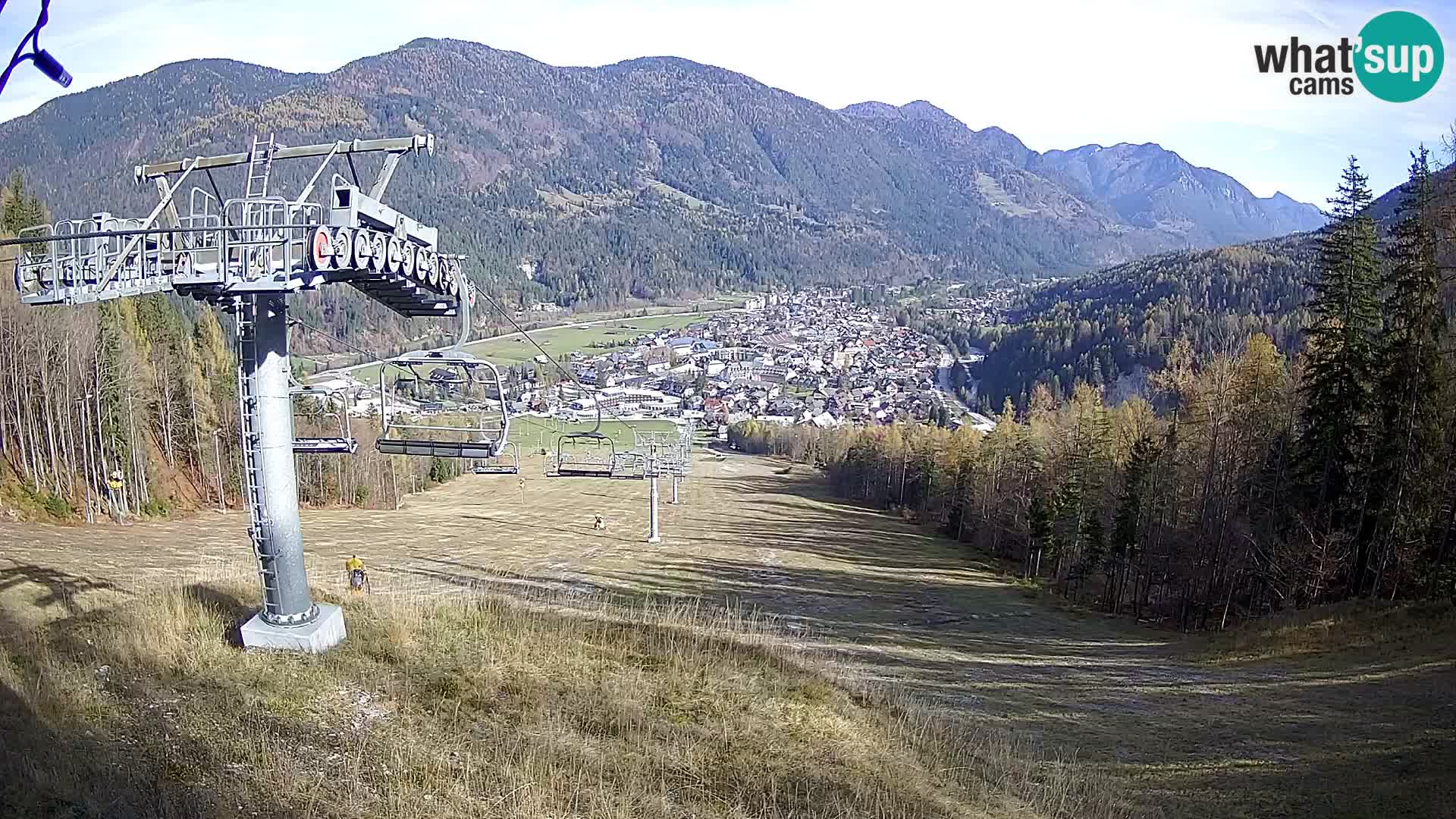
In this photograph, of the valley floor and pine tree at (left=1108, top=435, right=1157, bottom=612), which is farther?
pine tree at (left=1108, top=435, right=1157, bottom=612)

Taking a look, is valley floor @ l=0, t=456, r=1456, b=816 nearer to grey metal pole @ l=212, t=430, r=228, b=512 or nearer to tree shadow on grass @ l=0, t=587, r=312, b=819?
tree shadow on grass @ l=0, t=587, r=312, b=819

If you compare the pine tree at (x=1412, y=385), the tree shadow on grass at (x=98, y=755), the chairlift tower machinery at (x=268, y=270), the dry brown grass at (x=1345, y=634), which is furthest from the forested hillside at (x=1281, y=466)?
the tree shadow on grass at (x=98, y=755)

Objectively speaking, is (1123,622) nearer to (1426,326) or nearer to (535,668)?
(1426,326)

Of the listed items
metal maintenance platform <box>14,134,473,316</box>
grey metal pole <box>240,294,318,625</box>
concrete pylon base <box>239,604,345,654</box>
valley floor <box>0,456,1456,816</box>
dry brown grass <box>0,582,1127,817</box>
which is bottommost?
valley floor <box>0,456,1456,816</box>

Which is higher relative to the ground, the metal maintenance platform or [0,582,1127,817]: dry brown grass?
the metal maintenance platform

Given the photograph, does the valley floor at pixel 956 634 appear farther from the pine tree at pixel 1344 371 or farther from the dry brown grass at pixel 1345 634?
the pine tree at pixel 1344 371

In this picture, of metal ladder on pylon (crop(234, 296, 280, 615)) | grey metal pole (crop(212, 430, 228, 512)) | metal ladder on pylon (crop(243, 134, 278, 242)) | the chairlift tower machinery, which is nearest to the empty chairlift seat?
the chairlift tower machinery
